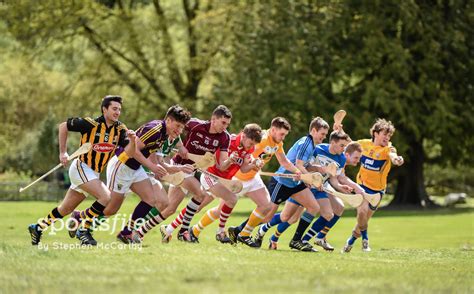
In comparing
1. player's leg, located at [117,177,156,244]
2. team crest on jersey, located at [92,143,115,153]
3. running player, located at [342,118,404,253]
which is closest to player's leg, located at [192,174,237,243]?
player's leg, located at [117,177,156,244]

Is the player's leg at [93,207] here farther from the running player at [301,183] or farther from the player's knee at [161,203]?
the running player at [301,183]

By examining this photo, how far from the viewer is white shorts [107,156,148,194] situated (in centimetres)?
1320

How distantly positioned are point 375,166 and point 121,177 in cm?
464

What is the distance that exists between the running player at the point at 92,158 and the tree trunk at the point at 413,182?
2473cm

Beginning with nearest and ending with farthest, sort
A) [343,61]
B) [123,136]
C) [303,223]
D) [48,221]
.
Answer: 1. [48,221]
2. [123,136]
3. [303,223]
4. [343,61]

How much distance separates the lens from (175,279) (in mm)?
8930

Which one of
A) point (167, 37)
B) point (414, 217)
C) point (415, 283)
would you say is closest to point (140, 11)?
point (167, 37)

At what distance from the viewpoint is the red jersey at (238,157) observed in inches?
552

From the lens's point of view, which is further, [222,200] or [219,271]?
[222,200]

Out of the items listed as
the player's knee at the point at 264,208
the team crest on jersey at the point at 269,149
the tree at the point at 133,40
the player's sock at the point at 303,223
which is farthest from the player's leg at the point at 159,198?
the tree at the point at 133,40

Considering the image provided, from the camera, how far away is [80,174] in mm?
12852

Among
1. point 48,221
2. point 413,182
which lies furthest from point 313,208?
point 413,182

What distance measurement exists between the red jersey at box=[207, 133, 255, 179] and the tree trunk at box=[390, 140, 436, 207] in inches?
908

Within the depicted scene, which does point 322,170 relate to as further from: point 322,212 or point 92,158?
point 92,158
